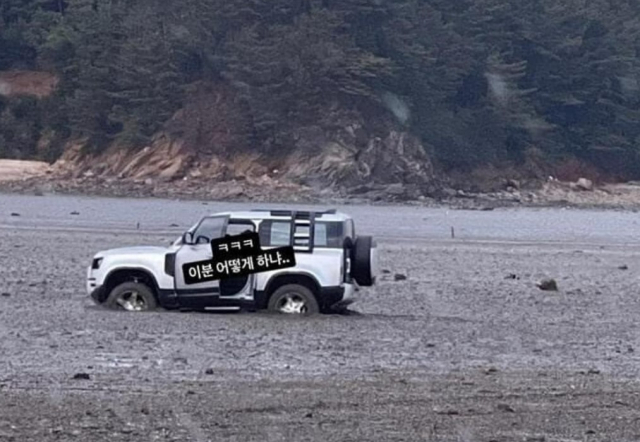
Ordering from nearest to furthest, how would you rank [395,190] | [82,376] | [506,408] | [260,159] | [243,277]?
1. [506,408]
2. [82,376]
3. [243,277]
4. [395,190]
5. [260,159]

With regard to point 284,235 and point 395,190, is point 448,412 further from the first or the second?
point 395,190

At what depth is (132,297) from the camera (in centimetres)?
2016

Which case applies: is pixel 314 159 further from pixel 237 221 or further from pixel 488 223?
pixel 237 221

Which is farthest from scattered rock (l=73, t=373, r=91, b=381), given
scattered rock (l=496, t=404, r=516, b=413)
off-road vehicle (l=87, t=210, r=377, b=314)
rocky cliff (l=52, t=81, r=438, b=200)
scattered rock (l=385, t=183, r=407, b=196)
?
scattered rock (l=385, t=183, r=407, b=196)

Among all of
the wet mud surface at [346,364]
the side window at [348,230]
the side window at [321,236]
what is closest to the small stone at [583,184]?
the wet mud surface at [346,364]

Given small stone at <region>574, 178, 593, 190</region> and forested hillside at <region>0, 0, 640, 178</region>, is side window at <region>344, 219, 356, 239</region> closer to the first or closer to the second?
forested hillside at <region>0, 0, 640, 178</region>

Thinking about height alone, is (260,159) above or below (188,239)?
above

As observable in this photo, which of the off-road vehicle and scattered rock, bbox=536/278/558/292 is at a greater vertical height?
the off-road vehicle

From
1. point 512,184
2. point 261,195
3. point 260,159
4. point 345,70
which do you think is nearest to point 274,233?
point 261,195

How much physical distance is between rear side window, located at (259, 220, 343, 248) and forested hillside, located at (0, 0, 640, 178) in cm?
5851

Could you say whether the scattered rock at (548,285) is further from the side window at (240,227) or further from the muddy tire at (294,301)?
the side window at (240,227)

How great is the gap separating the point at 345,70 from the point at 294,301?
197 ft

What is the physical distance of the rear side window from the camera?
20.1m

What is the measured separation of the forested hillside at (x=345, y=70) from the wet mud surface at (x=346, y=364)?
159 feet
